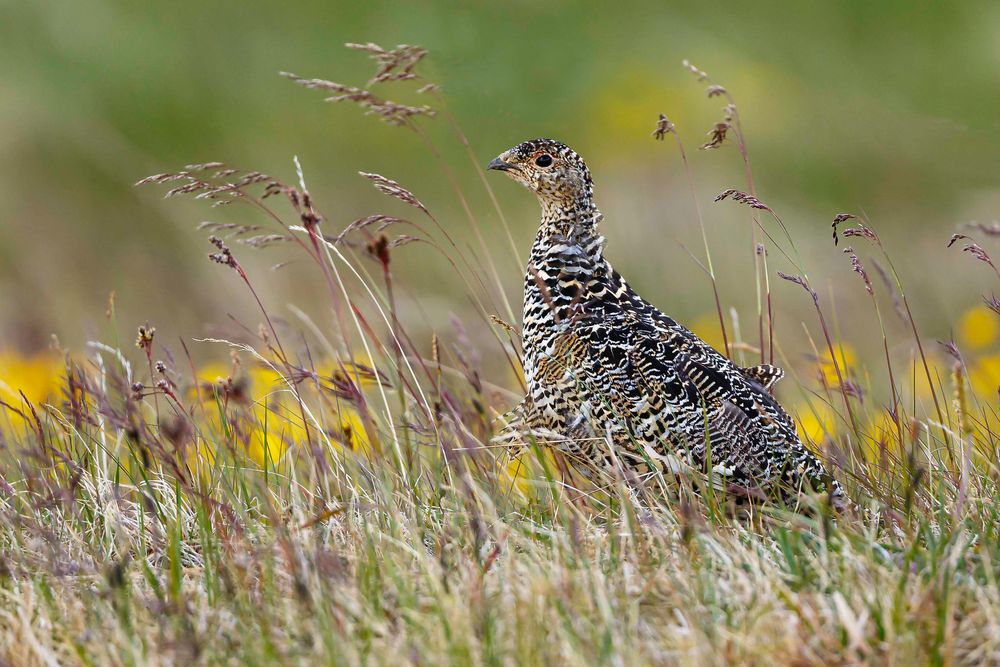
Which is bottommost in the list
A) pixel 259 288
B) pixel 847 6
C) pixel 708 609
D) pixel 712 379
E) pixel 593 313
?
pixel 708 609

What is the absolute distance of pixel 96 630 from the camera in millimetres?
2451

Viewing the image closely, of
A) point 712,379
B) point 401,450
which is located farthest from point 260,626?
point 712,379

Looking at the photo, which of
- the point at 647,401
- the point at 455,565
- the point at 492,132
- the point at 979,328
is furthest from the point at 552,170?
the point at 492,132

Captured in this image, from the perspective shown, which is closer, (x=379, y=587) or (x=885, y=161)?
(x=379, y=587)

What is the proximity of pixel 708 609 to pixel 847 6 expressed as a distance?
52.4 ft

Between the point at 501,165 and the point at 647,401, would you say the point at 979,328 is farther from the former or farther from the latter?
the point at 647,401

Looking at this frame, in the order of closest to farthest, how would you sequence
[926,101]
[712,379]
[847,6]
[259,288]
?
1. [712,379]
2. [259,288]
3. [926,101]
4. [847,6]

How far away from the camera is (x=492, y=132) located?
15.5m

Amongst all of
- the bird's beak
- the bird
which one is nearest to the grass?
the bird

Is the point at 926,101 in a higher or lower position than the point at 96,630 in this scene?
higher

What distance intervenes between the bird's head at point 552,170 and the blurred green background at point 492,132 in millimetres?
4551

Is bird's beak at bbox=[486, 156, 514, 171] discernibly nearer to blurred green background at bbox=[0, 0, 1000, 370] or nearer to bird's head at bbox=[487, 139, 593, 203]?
bird's head at bbox=[487, 139, 593, 203]

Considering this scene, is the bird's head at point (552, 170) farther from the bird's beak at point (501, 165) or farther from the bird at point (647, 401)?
the bird at point (647, 401)

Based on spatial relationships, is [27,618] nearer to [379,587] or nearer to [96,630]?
[96,630]
